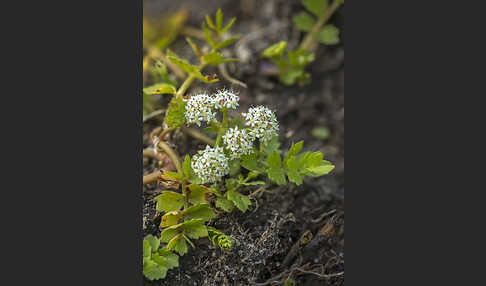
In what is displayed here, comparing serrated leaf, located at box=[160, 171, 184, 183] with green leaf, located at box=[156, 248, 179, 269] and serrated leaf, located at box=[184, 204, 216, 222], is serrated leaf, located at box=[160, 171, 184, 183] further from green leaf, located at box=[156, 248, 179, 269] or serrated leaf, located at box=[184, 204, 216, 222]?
green leaf, located at box=[156, 248, 179, 269]

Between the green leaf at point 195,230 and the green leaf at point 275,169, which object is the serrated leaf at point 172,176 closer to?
the green leaf at point 195,230

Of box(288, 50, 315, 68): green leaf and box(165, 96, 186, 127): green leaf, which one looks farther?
box(288, 50, 315, 68): green leaf

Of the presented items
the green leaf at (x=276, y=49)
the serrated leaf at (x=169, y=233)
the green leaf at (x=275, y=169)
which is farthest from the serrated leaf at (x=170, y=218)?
the green leaf at (x=276, y=49)

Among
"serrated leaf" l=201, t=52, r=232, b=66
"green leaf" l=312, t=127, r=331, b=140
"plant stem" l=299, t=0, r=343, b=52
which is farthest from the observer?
"plant stem" l=299, t=0, r=343, b=52

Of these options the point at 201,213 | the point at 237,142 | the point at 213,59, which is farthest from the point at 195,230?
the point at 213,59

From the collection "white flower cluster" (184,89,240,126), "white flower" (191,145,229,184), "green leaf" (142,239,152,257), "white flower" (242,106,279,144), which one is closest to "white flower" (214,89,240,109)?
"white flower cluster" (184,89,240,126)

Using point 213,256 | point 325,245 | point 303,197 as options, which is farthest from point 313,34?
point 213,256
